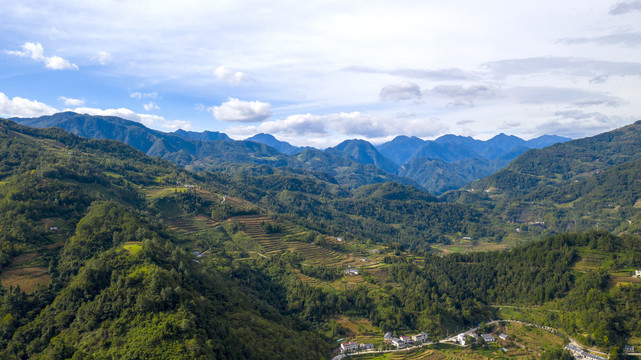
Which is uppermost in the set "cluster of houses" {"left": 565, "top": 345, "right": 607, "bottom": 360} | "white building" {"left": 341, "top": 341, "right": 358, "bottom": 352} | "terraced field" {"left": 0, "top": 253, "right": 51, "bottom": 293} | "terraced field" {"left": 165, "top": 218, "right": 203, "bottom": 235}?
"terraced field" {"left": 0, "top": 253, "right": 51, "bottom": 293}

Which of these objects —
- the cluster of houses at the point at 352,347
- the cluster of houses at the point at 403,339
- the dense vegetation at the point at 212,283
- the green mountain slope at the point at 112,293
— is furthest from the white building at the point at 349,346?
the cluster of houses at the point at 403,339

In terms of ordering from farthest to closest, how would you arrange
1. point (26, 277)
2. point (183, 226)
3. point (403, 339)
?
1. point (183, 226)
2. point (403, 339)
3. point (26, 277)

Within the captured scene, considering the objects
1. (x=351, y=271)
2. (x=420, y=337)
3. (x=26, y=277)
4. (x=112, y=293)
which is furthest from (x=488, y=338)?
(x=26, y=277)

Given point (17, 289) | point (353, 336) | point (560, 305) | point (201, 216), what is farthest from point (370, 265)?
point (17, 289)

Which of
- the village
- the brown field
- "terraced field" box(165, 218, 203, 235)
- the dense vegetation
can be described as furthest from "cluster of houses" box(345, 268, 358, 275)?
the brown field

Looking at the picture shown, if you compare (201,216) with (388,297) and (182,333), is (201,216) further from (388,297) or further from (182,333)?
(182,333)

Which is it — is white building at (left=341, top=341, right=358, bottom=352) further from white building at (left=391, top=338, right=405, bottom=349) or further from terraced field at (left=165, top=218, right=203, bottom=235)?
terraced field at (left=165, top=218, right=203, bottom=235)

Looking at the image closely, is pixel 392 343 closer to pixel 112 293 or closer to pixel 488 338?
pixel 488 338

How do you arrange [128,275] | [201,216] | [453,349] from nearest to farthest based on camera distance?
[128,275] → [453,349] → [201,216]
